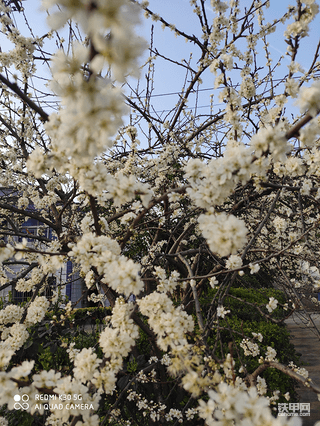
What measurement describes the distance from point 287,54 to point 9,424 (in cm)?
499

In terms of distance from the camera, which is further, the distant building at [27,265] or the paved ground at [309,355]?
the paved ground at [309,355]

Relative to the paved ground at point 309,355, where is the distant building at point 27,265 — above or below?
above

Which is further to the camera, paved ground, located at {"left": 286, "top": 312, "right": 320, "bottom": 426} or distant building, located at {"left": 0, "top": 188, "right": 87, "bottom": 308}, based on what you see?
paved ground, located at {"left": 286, "top": 312, "right": 320, "bottom": 426}

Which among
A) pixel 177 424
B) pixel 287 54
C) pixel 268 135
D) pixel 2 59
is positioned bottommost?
pixel 177 424

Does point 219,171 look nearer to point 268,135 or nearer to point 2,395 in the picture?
point 268,135

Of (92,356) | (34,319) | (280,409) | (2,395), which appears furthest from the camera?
(280,409)

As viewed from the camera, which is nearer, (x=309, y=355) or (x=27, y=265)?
(x=27, y=265)

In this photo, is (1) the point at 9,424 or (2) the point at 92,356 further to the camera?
(1) the point at 9,424

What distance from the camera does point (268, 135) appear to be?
1.22 m

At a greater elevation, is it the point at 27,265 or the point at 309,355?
the point at 27,265

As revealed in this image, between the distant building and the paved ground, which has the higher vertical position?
the distant building

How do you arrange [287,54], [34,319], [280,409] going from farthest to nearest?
[280,409]
[34,319]
[287,54]

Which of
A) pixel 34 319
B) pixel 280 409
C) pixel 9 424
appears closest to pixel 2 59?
pixel 34 319

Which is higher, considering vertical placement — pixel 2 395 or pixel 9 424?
pixel 2 395
